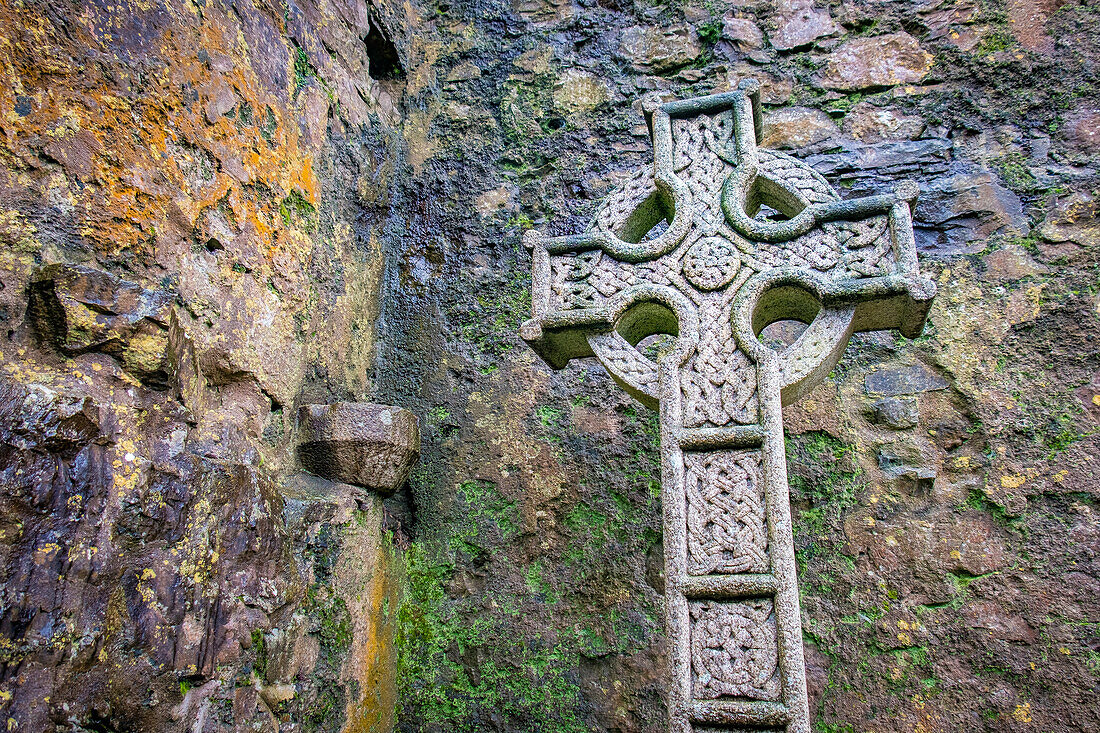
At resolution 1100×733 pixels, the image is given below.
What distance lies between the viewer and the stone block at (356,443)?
2104mm

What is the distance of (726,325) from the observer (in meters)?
1.75

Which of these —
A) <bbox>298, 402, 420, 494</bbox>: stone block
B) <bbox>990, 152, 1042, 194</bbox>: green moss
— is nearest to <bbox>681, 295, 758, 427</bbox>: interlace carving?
<bbox>298, 402, 420, 494</bbox>: stone block

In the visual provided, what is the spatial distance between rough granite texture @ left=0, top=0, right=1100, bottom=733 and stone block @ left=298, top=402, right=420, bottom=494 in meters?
0.06

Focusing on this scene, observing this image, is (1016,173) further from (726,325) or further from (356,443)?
(356,443)

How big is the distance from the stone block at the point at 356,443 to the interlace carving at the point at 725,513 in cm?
98

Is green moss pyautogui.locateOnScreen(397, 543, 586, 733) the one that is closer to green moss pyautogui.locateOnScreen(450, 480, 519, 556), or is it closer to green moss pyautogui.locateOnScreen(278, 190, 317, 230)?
green moss pyautogui.locateOnScreen(450, 480, 519, 556)

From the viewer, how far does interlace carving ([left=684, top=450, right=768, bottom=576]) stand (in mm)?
1508

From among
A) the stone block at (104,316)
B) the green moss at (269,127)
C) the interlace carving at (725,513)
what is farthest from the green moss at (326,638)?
the green moss at (269,127)

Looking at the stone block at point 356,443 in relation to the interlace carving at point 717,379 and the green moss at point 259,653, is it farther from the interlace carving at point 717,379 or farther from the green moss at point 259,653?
the interlace carving at point 717,379

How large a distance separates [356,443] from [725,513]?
111cm

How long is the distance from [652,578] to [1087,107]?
2022mm

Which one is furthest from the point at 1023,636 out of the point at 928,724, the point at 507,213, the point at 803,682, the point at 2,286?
the point at 2,286

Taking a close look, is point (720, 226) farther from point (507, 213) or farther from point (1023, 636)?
point (1023, 636)

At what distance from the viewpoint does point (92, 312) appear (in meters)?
1.45
